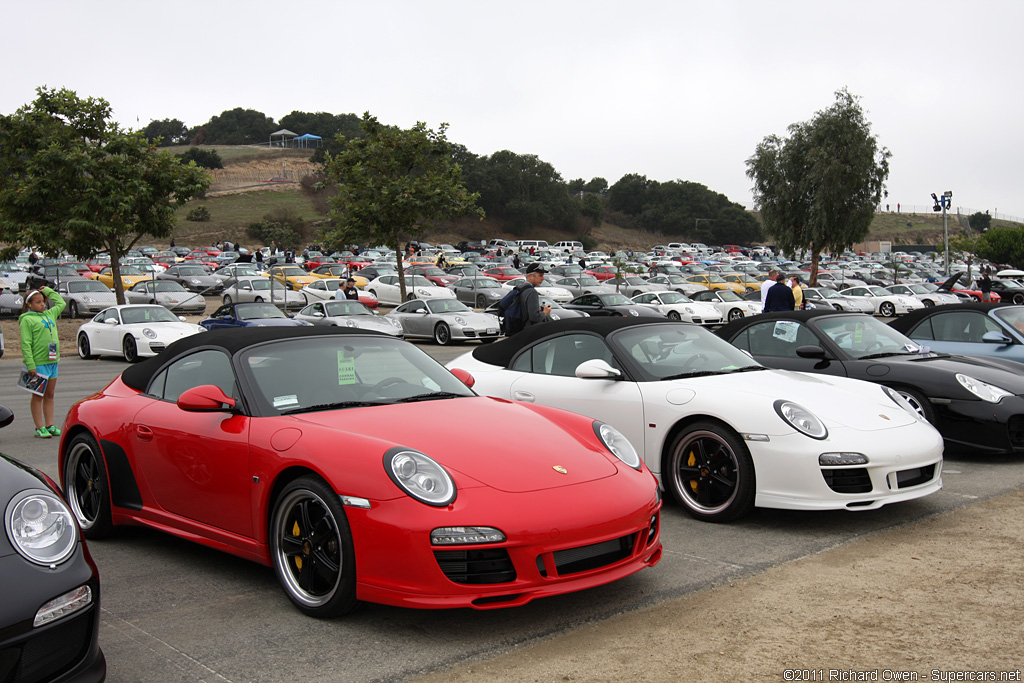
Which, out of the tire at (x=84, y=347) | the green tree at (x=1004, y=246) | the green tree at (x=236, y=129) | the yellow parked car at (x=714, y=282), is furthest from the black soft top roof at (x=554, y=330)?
the green tree at (x=236, y=129)

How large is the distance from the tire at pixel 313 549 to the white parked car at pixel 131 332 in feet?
54.2

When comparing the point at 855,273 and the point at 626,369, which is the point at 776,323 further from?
the point at 855,273

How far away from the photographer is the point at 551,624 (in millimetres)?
3980

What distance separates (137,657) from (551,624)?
5.82 feet

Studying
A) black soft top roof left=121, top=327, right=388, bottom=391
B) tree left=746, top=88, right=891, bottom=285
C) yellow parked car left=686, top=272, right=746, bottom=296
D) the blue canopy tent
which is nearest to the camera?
black soft top roof left=121, top=327, right=388, bottom=391

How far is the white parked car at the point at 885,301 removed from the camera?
3700 centimetres

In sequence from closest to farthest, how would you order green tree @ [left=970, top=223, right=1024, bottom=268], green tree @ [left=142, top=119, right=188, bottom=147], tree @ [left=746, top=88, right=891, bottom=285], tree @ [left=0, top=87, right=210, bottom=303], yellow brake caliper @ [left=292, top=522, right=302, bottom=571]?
yellow brake caliper @ [left=292, top=522, right=302, bottom=571]
tree @ [left=0, top=87, right=210, bottom=303]
tree @ [left=746, top=88, right=891, bottom=285]
green tree @ [left=970, top=223, right=1024, bottom=268]
green tree @ [left=142, top=119, right=188, bottom=147]

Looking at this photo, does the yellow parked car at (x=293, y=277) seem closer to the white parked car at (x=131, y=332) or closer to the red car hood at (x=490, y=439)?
the white parked car at (x=131, y=332)

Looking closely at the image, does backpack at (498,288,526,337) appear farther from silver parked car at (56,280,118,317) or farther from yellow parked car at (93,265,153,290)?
yellow parked car at (93,265,153,290)

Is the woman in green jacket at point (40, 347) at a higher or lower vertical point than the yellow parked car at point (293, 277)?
higher

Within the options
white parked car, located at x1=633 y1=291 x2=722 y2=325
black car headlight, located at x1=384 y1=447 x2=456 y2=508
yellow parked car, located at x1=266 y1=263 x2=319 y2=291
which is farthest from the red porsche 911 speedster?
yellow parked car, located at x1=266 y1=263 x2=319 y2=291

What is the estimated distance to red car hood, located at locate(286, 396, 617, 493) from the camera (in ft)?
13.3

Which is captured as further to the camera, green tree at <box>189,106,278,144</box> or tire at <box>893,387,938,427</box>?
green tree at <box>189,106,278,144</box>

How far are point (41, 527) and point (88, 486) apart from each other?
2698 millimetres
